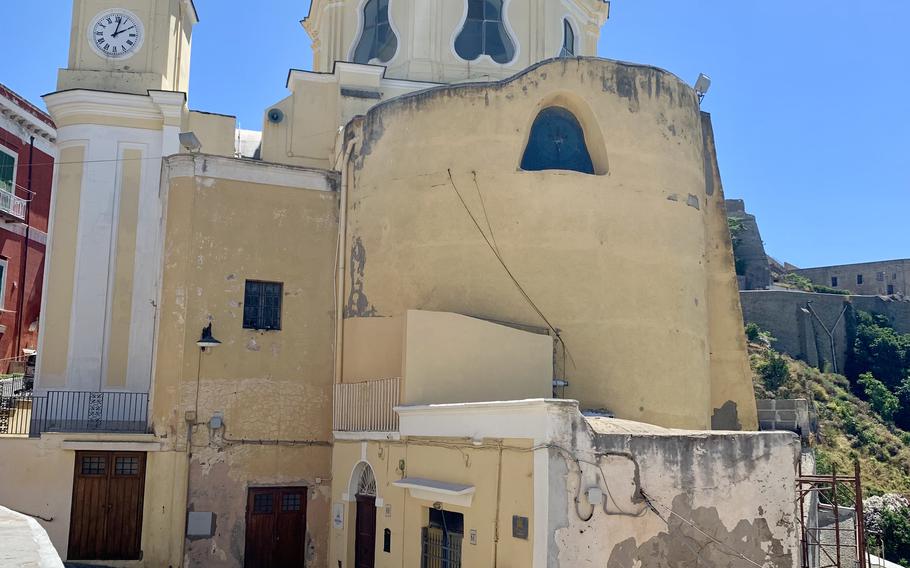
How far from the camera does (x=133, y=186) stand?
22.7m

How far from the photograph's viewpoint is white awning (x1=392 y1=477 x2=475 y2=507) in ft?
41.9

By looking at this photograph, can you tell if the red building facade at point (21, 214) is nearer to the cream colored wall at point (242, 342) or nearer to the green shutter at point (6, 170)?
the green shutter at point (6, 170)

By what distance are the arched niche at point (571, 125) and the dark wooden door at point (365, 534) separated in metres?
6.68

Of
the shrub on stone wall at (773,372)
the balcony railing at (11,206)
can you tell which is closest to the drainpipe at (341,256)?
the balcony railing at (11,206)

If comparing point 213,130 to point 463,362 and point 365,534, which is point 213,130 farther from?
point 365,534

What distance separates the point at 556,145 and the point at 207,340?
Result: 734 centimetres

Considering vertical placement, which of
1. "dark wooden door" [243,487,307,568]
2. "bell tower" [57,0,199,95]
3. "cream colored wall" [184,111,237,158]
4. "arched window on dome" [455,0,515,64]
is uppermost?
"arched window on dome" [455,0,515,64]

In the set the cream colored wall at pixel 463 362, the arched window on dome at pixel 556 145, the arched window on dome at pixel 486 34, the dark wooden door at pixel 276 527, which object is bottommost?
the dark wooden door at pixel 276 527

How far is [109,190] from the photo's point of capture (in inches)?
888

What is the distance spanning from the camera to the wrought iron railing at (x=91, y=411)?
19359 mm

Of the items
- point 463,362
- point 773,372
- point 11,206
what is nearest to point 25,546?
point 463,362

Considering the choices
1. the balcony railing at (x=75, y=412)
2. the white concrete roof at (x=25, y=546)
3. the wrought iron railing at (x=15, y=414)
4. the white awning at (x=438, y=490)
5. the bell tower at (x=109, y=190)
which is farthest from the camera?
the bell tower at (x=109, y=190)

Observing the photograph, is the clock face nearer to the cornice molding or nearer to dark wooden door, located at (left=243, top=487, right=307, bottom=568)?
the cornice molding

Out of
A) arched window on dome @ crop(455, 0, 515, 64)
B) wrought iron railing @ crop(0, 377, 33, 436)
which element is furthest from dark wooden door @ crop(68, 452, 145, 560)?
arched window on dome @ crop(455, 0, 515, 64)
